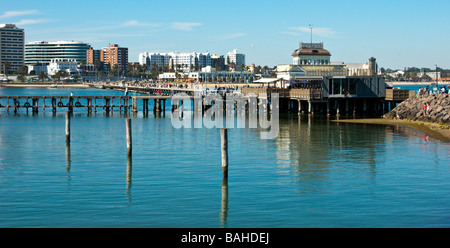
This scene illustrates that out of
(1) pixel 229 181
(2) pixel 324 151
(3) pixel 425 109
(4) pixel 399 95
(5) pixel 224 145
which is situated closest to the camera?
(5) pixel 224 145

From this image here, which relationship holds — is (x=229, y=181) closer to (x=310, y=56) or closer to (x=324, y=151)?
(x=324, y=151)

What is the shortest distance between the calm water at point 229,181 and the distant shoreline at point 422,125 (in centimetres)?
145

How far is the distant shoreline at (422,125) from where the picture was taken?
167 feet

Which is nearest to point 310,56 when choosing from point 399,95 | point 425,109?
point 399,95

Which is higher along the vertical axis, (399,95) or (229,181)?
(399,95)

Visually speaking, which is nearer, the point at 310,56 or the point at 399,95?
the point at 399,95

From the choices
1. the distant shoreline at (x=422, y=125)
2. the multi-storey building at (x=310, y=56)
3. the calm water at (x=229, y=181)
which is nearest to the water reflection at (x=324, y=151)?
the calm water at (x=229, y=181)

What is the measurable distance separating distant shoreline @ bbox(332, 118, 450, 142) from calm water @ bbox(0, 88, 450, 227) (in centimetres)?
145

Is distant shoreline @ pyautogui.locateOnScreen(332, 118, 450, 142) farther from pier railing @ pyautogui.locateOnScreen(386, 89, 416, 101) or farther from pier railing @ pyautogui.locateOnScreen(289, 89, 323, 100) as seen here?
pier railing @ pyautogui.locateOnScreen(386, 89, 416, 101)

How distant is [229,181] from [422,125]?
3389cm

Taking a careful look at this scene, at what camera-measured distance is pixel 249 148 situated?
4516cm

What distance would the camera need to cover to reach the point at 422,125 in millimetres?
59750
